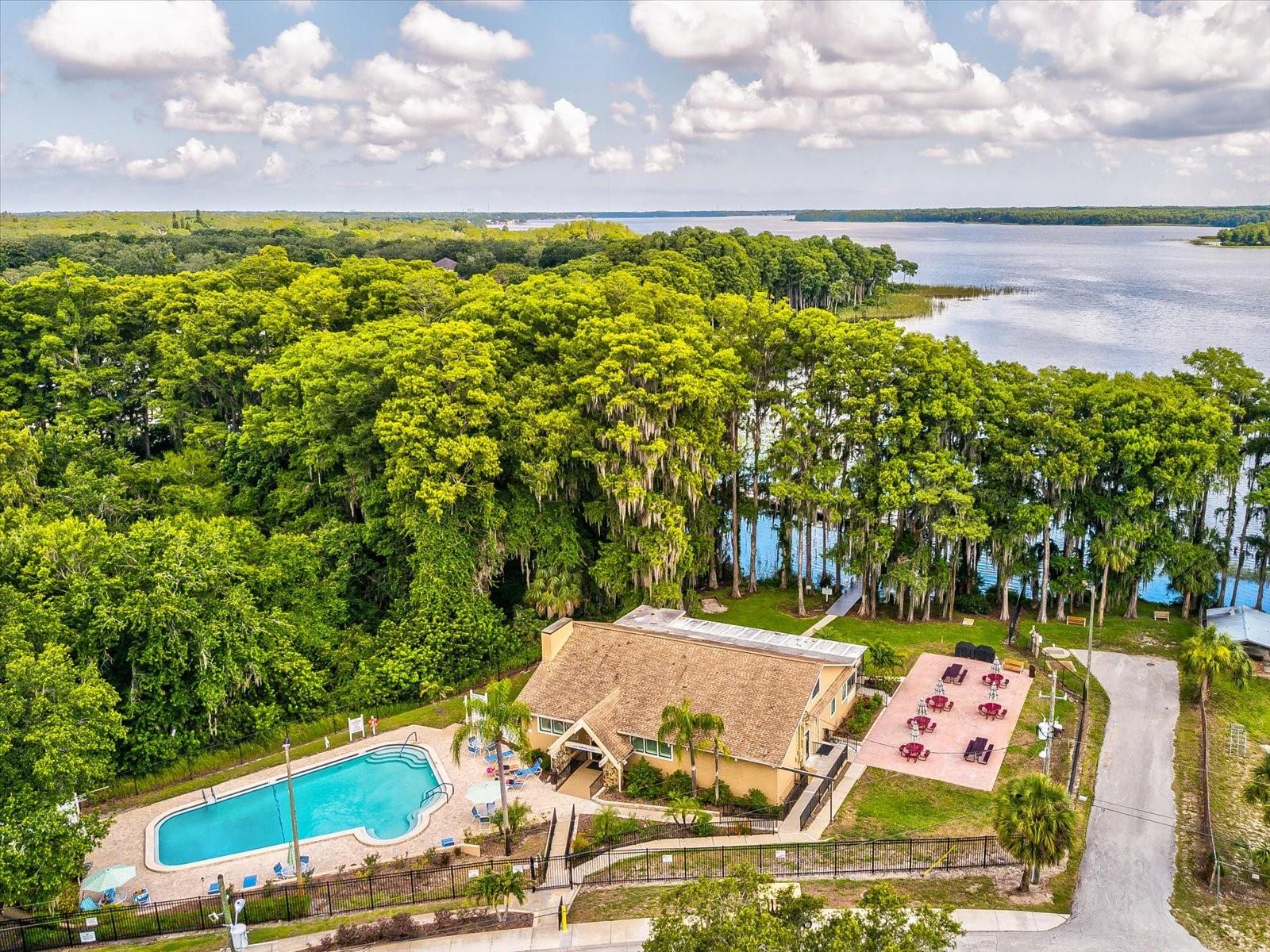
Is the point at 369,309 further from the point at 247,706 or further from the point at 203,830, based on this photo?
the point at 203,830

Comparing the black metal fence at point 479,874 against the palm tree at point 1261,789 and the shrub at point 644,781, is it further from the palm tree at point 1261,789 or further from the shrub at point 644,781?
the palm tree at point 1261,789

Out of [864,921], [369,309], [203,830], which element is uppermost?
[369,309]

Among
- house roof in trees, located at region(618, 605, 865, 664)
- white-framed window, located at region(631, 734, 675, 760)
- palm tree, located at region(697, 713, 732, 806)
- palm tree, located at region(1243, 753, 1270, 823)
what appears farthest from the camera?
house roof in trees, located at region(618, 605, 865, 664)

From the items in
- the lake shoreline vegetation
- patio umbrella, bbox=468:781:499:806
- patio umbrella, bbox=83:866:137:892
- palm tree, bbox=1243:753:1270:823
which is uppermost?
the lake shoreline vegetation

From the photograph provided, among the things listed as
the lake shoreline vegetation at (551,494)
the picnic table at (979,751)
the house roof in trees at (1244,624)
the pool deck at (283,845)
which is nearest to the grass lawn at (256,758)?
the lake shoreline vegetation at (551,494)

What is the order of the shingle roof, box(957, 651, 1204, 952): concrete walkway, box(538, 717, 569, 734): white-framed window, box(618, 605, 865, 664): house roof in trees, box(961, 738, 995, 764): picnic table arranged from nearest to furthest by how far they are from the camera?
1. box(957, 651, 1204, 952): concrete walkway
2. the shingle roof
3. box(961, 738, 995, 764): picnic table
4. box(538, 717, 569, 734): white-framed window
5. box(618, 605, 865, 664): house roof in trees

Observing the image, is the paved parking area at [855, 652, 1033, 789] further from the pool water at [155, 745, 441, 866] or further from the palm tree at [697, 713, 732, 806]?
the pool water at [155, 745, 441, 866]

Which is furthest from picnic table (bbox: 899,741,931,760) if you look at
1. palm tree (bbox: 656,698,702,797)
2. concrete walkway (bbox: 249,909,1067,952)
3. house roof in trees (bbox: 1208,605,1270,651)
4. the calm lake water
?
the calm lake water

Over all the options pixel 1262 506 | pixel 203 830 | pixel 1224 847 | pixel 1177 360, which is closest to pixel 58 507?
pixel 203 830

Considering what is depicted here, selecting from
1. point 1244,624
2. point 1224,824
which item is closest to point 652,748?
point 1224,824
